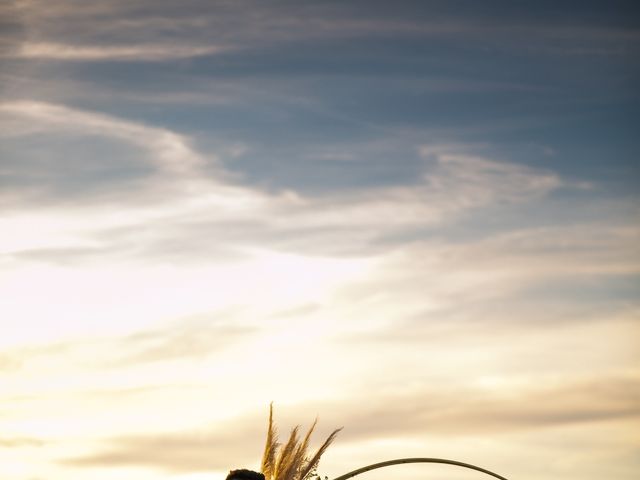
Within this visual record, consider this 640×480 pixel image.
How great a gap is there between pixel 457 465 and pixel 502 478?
3.19 feet

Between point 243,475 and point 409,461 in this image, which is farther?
point 409,461

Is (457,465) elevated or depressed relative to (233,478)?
elevated

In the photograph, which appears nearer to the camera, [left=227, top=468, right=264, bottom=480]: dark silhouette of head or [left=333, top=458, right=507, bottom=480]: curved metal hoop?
[left=227, top=468, right=264, bottom=480]: dark silhouette of head

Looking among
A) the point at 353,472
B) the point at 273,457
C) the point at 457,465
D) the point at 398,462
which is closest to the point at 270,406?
the point at 273,457

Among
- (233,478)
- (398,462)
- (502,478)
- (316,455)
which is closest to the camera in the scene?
(233,478)

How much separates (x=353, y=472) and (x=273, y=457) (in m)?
1.31

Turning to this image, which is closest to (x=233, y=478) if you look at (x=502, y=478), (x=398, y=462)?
(x=398, y=462)

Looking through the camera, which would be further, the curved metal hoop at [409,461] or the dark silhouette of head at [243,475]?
the curved metal hoop at [409,461]

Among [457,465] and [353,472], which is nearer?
[353,472]

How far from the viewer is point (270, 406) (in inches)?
508

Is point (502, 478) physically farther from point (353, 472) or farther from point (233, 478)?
point (233, 478)

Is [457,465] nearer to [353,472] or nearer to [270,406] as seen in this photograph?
[353,472]

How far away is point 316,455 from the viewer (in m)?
12.8

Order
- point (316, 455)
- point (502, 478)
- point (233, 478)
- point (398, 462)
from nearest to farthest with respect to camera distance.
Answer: point (233, 478)
point (316, 455)
point (398, 462)
point (502, 478)
